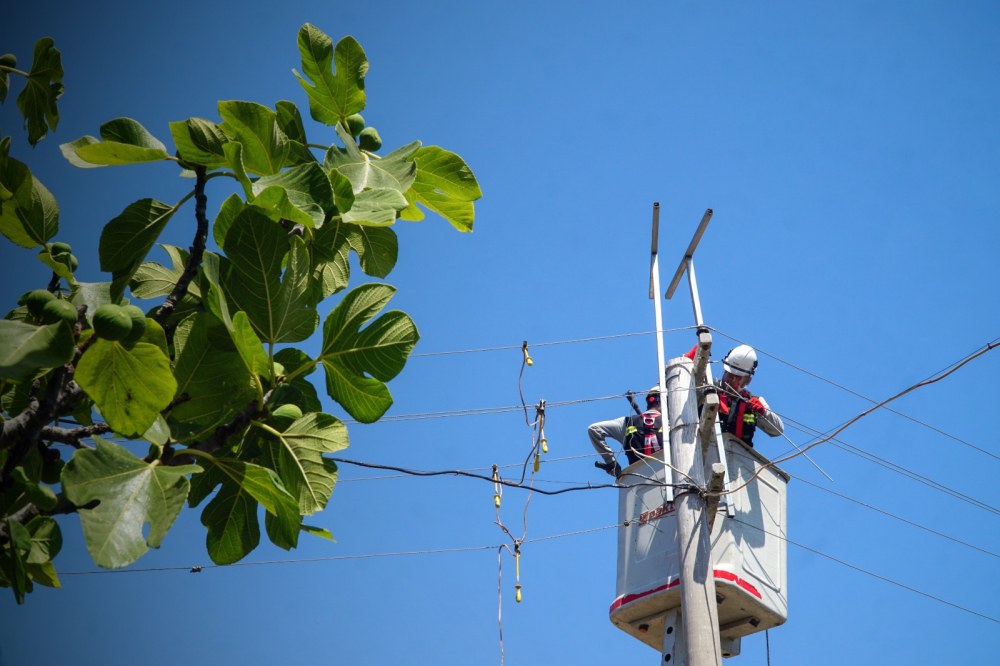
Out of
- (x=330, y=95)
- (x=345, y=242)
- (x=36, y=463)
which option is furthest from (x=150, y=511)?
(x=330, y=95)

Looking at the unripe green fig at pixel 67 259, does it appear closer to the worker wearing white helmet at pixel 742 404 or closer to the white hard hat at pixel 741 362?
the worker wearing white helmet at pixel 742 404

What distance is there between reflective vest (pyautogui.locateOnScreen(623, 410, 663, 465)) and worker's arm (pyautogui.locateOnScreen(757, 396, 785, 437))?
86 centimetres

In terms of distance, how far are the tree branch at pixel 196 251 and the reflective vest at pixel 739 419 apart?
584 cm

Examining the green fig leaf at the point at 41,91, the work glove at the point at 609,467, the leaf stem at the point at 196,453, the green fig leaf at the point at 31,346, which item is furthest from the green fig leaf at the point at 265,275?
the work glove at the point at 609,467

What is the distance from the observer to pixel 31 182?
7.38 feet

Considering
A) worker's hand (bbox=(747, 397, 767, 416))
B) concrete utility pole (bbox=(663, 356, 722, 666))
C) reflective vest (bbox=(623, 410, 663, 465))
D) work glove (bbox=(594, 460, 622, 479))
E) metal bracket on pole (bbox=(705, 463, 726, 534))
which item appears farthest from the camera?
work glove (bbox=(594, 460, 622, 479))

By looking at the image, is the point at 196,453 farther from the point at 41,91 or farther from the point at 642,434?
the point at 642,434

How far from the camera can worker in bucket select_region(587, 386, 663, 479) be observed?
7578 mm

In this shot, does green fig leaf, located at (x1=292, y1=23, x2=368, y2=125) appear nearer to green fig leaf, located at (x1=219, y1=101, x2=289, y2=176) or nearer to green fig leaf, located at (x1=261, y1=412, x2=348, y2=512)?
green fig leaf, located at (x1=219, y1=101, x2=289, y2=176)

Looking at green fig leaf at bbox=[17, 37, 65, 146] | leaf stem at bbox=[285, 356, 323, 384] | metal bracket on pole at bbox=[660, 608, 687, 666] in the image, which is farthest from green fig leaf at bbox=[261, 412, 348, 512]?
metal bracket on pole at bbox=[660, 608, 687, 666]

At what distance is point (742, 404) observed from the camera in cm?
750

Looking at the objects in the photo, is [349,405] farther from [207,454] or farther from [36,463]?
[36,463]

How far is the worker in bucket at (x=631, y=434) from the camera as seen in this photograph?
7578 mm

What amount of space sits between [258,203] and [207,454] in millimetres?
605
